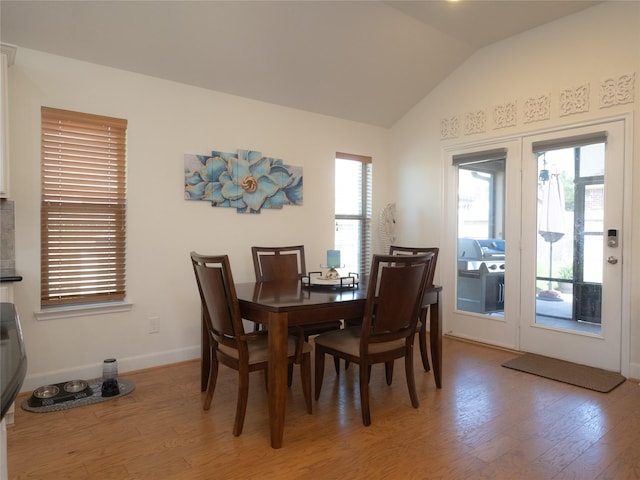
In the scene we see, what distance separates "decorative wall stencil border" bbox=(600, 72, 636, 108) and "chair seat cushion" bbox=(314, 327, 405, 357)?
264 centimetres

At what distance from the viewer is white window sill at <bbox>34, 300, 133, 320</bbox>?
119 inches

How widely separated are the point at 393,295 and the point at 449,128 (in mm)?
2784

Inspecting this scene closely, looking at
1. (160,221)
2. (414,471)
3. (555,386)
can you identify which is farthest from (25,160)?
(555,386)

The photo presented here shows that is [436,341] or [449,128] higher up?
[449,128]

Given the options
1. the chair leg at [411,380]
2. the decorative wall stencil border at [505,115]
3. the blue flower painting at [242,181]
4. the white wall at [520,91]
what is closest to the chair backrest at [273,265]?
the blue flower painting at [242,181]

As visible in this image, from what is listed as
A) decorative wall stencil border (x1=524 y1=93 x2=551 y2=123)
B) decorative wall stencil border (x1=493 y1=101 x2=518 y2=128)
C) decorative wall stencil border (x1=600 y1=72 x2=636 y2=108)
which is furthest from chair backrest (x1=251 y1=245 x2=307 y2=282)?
decorative wall stencil border (x1=600 y1=72 x2=636 y2=108)

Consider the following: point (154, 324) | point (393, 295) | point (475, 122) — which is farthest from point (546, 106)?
point (154, 324)

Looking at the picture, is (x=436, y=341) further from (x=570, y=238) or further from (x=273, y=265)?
(x=570, y=238)

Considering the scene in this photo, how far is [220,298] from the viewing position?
2.41 meters

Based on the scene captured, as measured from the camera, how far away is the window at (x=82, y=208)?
3037mm

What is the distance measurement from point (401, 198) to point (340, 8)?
239 cm

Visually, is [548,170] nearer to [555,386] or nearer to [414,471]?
[555,386]

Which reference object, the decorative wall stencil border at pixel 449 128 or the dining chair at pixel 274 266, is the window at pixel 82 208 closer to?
the dining chair at pixel 274 266

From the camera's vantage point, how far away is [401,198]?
17.0 feet
